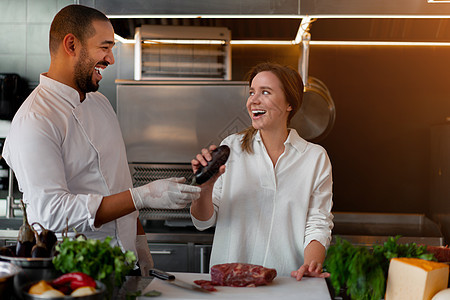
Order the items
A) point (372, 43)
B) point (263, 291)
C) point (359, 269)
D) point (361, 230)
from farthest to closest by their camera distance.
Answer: point (372, 43)
point (361, 230)
point (263, 291)
point (359, 269)

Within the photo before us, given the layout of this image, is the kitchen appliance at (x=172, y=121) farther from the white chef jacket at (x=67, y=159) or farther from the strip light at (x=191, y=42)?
the white chef jacket at (x=67, y=159)

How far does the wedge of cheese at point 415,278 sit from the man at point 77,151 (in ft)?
2.46

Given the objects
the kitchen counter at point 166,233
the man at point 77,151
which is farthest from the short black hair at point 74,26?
the kitchen counter at point 166,233

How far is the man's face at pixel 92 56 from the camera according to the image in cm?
200

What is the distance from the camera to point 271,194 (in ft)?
7.02

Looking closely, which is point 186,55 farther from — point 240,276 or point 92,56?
point 240,276

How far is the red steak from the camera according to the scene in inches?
63.1

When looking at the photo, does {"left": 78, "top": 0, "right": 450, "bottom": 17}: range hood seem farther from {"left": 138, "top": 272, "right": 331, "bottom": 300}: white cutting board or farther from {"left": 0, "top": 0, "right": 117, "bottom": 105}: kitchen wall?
{"left": 138, "top": 272, "right": 331, "bottom": 300}: white cutting board

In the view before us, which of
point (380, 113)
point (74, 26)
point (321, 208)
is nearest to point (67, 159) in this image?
point (74, 26)

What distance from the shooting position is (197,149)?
3410 millimetres

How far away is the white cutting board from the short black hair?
101cm

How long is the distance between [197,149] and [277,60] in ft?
3.29

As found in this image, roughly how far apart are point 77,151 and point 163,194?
39 cm

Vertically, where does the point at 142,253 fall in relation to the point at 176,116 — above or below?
below
